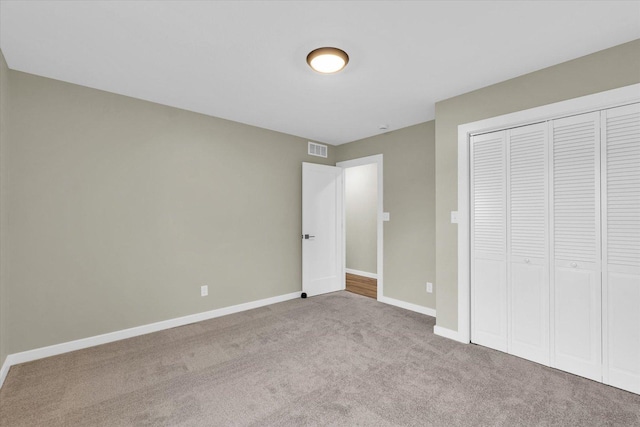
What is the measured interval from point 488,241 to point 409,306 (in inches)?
63.1

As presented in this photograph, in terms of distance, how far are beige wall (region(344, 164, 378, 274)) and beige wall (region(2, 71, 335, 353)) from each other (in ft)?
8.39

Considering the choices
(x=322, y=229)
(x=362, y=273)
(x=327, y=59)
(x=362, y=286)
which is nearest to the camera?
(x=327, y=59)

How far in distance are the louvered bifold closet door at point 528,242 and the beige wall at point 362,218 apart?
11.1 feet

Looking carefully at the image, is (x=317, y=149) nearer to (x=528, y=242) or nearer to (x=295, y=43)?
(x=295, y=43)

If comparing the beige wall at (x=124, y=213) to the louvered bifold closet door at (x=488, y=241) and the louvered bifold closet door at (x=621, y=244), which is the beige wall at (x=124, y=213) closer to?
the louvered bifold closet door at (x=488, y=241)

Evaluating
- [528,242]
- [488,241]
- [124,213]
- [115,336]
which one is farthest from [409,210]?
[115,336]

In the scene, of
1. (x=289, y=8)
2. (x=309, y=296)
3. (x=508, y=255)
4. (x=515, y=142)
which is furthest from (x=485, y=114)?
(x=309, y=296)

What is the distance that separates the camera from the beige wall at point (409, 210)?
3816 millimetres

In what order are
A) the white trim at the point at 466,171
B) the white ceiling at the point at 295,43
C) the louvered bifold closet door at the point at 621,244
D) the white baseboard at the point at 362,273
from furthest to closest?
1. the white baseboard at the point at 362,273
2. the white trim at the point at 466,171
3. the louvered bifold closet door at the point at 621,244
4. the white ceiling at the point at 295,43

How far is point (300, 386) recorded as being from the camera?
2166mm

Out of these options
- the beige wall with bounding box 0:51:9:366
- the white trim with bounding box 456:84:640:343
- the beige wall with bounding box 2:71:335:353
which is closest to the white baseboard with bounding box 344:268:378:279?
the beige wall with bounding box 2:71:335:353

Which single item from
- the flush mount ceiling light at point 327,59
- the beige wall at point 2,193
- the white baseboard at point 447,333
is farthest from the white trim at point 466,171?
the beige wall at point 2,193

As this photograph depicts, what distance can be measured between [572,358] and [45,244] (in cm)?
473

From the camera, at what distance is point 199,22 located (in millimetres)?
1882
